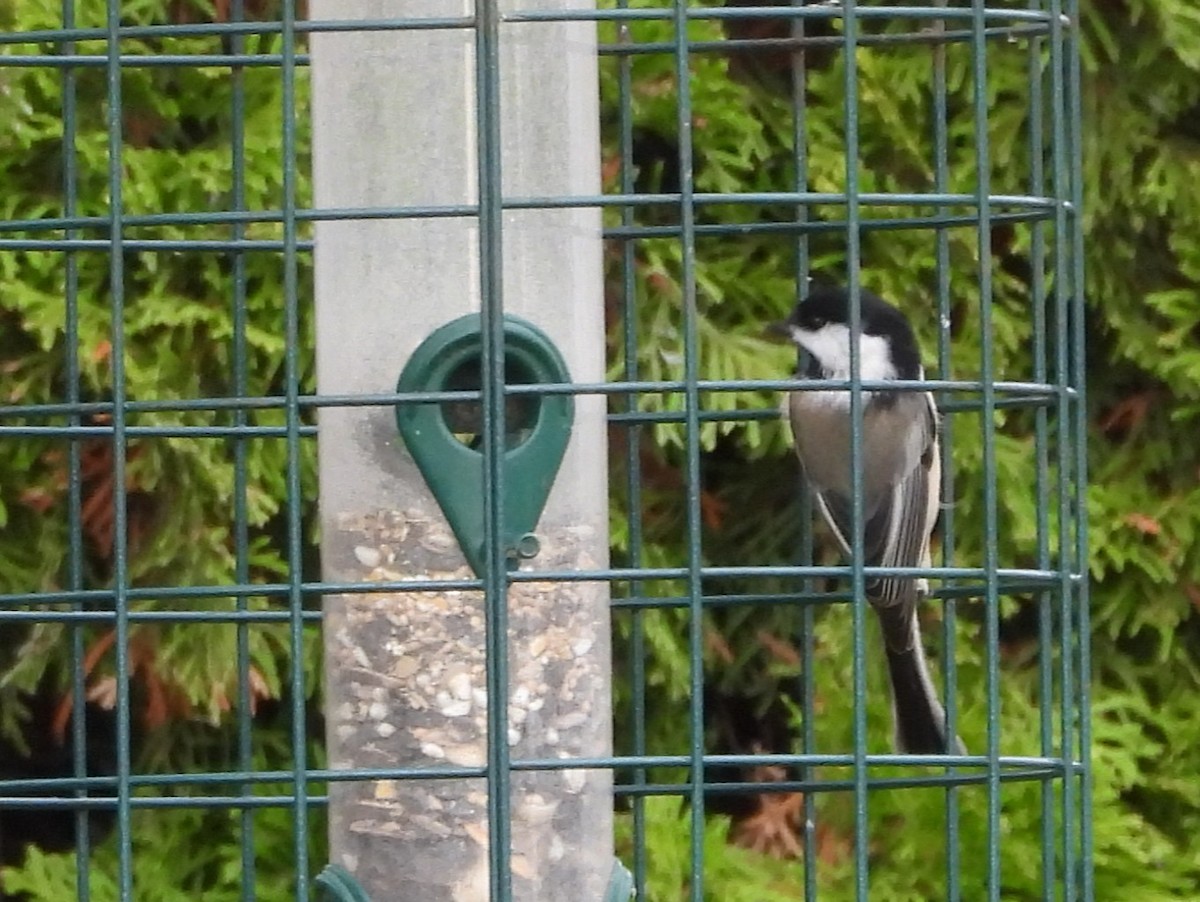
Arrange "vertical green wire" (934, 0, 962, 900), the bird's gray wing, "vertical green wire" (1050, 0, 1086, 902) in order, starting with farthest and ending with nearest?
the bird's gray wing < "vertical green wire" (934, 0, 962, 900) < "vertical green wire" (1050, 0, 1086, 902)

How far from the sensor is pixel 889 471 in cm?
308

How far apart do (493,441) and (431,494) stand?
0.25 metres

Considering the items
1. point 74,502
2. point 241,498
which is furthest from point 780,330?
point 74,502

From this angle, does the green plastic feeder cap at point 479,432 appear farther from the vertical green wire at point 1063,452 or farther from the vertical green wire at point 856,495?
the vertical green wire at point 1063,452

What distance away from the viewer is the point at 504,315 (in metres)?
2.22

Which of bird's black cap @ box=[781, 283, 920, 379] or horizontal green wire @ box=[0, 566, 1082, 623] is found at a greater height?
bird's black cap @ box=[781, 283, 920, 379]

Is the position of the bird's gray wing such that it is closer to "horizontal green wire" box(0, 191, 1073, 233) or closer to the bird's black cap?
the bird's black cap

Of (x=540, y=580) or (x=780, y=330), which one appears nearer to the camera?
(x=540, y=580)

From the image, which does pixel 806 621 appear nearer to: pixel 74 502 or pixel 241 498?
pixel 241 498

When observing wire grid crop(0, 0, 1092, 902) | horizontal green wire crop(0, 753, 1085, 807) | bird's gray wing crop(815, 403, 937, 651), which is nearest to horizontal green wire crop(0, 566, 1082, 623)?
wire grid crop(0, 0, 1092, 902)

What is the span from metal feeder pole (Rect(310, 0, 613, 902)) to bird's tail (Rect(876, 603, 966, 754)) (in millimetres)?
837

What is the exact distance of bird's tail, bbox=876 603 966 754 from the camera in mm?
3064

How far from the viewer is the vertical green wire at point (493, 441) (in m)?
1.97

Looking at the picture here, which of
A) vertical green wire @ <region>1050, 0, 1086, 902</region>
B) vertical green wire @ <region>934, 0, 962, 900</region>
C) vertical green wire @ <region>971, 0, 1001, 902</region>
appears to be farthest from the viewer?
vertical green wire @ <region>934, 0, 962, 900</region>
